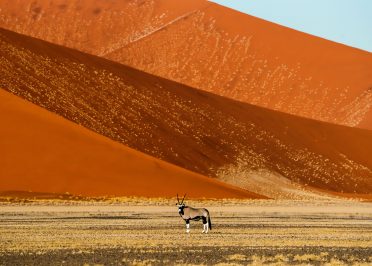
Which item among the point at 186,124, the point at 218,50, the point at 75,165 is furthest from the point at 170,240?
the point at 218,50

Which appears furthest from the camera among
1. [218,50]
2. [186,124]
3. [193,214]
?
[218,50]

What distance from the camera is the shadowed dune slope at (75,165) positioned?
58219 mm

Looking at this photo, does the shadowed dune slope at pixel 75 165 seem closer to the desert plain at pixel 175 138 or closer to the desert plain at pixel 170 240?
the desert plain at pixel 175 138

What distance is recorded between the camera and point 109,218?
36188mm

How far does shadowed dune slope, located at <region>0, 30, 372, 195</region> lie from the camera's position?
79.2 meters

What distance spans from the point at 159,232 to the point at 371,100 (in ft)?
342

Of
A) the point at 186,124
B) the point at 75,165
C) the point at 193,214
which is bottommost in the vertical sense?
the point at 193,214

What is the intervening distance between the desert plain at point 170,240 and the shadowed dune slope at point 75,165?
1707 cm

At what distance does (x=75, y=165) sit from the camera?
6081 centimetres

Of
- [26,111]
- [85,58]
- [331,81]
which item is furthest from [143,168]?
[331,81]

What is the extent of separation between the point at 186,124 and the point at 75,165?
29.1 m

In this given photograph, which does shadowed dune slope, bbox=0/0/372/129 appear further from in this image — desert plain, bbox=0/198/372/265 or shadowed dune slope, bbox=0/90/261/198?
desert plain, bbox=0/198/372/265

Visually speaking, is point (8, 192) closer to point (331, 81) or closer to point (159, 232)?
point (159, 232)

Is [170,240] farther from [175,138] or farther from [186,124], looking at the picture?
[186,124]
